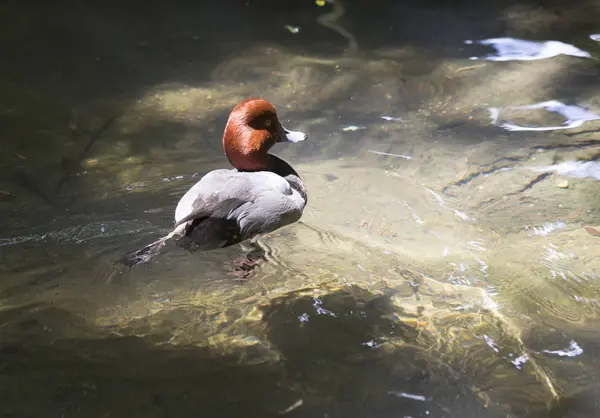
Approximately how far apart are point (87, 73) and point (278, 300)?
3.05m

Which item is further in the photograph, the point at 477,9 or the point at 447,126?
the point at 477,9

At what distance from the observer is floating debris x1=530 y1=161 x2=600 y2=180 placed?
10.3 feet

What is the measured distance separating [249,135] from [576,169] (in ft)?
6.06

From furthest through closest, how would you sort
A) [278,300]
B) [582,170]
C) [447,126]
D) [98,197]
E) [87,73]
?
[87,73] < [447,126] < [582,170] < [98,197] < [278,300]

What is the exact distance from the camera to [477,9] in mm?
5406

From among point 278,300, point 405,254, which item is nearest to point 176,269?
point 278,300

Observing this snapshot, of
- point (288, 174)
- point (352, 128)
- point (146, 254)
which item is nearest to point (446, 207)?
point (288, 174)

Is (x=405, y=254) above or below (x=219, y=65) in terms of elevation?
below

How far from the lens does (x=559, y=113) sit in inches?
146

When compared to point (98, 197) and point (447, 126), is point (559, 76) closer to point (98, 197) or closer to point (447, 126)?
point (447, 126)

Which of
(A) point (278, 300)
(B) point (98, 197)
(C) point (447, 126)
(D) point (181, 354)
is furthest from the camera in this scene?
(C) point (447, 126)

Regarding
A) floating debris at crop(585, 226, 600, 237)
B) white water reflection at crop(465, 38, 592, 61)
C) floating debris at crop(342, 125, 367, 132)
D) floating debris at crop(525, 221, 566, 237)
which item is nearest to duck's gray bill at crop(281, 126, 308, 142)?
floating debris at crop(342, 125, 367, 132)

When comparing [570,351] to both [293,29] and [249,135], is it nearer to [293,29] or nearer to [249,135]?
[249,135]

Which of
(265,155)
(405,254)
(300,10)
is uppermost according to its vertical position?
(300,10)
